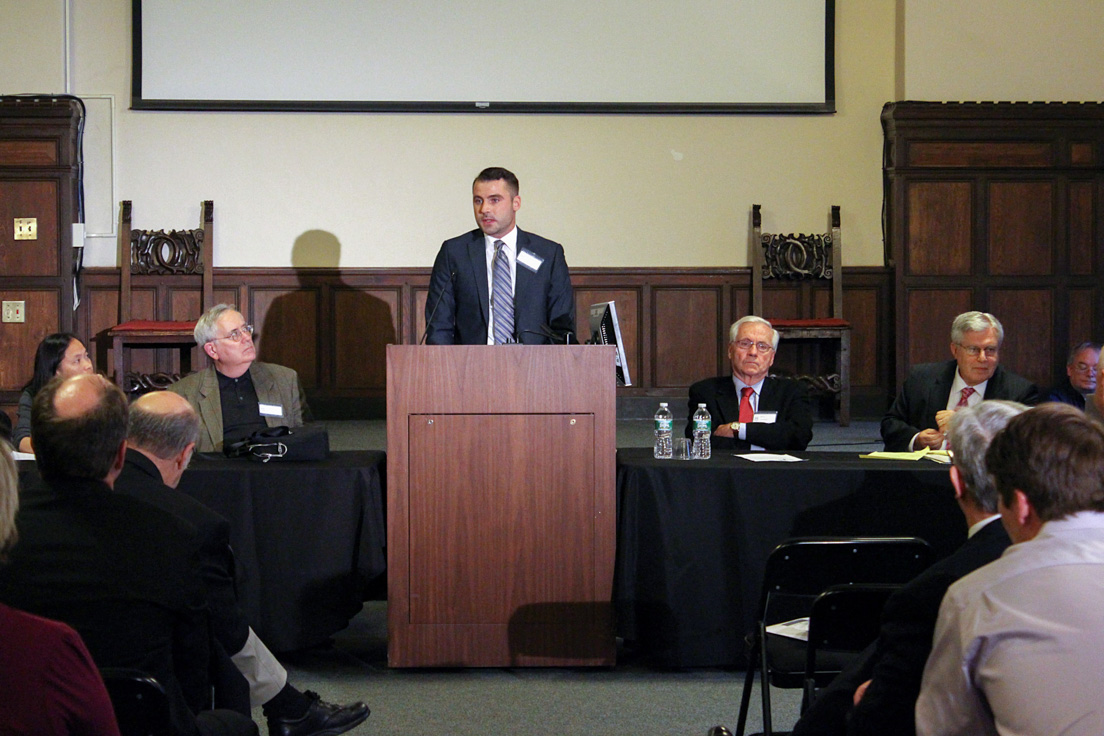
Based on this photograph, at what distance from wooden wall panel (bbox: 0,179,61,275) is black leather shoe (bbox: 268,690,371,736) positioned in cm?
613

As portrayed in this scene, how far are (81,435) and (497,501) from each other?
1664 mm

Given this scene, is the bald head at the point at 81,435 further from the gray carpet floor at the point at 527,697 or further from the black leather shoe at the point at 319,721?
the gray carpet floor at the point at 527,697

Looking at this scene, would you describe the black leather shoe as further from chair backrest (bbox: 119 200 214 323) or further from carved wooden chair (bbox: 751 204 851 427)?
carved wooden chair (bbox: 751 204 851 427)

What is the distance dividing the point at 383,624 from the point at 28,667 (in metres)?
2.82

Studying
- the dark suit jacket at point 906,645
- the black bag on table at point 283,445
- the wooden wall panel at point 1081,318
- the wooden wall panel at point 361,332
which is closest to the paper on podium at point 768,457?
the black bag on table at point 283,445

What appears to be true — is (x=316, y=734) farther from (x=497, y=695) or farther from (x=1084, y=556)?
(x=1084, y=556)

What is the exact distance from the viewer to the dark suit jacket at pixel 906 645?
1.60 m

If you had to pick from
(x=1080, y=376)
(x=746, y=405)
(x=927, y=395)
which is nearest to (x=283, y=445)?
(x=746, y=405)

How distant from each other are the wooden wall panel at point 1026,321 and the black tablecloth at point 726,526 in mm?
5368

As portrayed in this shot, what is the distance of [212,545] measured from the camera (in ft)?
6.48

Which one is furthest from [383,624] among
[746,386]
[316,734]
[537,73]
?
[537,73]

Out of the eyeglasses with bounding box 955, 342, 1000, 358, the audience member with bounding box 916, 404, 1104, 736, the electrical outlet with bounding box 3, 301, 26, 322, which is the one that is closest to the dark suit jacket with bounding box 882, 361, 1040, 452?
the eyeglasses with bounding box 955, 342, 1000, 358

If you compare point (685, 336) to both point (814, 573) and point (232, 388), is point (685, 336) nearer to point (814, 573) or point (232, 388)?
point (232, 388)

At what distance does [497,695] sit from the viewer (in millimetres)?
3113
